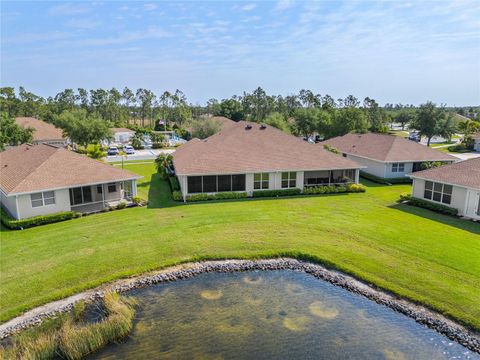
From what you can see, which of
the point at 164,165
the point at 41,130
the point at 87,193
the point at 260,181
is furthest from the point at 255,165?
the point at 41,130

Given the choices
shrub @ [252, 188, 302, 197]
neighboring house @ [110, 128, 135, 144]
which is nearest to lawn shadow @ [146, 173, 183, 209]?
shrub @ [252, 188, 302, 197]

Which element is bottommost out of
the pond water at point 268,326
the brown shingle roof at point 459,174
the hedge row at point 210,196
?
the pond water at point 268,326

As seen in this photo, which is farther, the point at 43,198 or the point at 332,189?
the point at 332,189

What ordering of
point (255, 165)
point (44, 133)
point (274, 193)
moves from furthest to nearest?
point (44, 133), point (255, 165), point (274, 193)

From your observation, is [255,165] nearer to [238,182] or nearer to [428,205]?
[238,182]

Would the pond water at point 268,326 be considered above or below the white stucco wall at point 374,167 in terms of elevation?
below

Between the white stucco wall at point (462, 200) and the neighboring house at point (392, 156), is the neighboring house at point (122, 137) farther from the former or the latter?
the white stucco wall at point (462, 200)

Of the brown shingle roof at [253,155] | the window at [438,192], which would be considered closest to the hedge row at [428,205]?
the window at [438,192]
